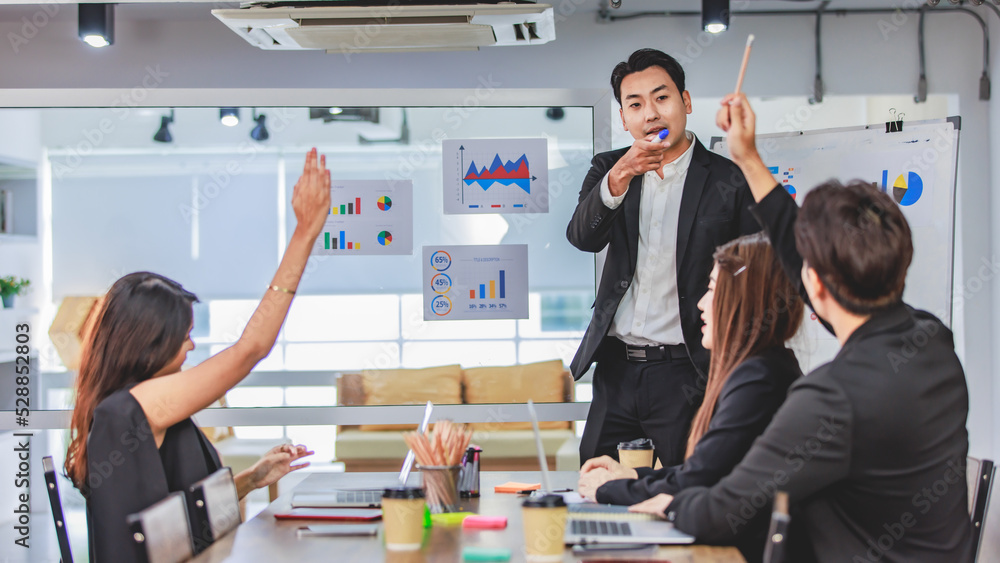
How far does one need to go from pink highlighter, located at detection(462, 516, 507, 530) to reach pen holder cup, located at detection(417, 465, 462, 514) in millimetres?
88

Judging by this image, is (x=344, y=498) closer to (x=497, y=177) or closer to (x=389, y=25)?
(x=389, y=25)

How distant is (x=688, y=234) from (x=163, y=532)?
5.51 feet

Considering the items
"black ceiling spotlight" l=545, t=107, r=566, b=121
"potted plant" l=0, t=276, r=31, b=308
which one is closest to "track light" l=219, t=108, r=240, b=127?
"potted plant" l=0, t=276, r=31, b=308

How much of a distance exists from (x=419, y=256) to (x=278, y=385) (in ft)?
2.53

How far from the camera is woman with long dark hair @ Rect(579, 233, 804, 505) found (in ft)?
5.09

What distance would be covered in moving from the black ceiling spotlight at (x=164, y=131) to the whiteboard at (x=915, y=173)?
2584 millimetres

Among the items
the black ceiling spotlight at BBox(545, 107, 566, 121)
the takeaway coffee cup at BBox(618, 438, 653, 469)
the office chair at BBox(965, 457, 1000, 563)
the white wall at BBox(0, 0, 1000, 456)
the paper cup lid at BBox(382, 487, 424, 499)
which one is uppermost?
the white wall at BBox(0, 0, 1000, 456)

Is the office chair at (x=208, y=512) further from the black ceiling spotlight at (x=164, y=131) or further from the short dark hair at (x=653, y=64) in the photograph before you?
the black ceiling spotlight at (x=164, y=131)

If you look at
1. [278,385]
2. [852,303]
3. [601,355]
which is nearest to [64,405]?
[278,385]

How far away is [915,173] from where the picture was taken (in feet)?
10.6

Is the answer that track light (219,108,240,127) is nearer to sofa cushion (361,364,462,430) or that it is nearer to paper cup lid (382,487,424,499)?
sofa cushion (361,364,462,430)

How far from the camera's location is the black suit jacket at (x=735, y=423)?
1545 millimetres

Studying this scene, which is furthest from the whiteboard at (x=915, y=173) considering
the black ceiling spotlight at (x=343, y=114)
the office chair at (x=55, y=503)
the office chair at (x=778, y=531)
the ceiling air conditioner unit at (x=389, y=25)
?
the office chair at (x=55, y=503)

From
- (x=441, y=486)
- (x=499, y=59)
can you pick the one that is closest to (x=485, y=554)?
(x=441, y=486)
